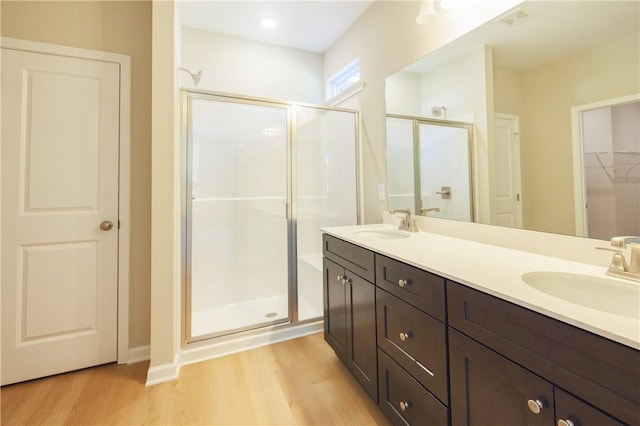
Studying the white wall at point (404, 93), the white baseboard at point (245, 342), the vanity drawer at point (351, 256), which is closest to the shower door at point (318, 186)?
the white baseboard at point (245, 342)

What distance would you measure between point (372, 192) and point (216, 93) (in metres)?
1.43

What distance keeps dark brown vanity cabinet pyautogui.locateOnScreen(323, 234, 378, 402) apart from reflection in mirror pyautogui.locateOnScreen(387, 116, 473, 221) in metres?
0.64

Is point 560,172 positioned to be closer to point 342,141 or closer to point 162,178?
point 342,141

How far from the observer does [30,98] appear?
5.62 feet

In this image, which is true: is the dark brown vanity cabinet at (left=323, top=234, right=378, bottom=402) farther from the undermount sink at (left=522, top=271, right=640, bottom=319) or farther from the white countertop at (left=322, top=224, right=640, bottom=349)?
the undermount sink at (left=522, top=271, right=640, bottom=319)

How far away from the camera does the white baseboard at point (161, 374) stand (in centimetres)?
168

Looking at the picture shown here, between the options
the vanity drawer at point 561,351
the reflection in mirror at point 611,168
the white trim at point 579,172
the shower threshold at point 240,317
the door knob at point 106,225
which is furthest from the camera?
the shower threshold at point 240,317

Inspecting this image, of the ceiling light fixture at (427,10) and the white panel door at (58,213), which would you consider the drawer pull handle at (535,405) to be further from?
the white panel door at (58,213)

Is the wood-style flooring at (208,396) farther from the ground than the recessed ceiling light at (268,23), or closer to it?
closer to it

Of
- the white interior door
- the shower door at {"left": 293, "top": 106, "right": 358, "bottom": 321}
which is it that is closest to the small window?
the shower door at {"left": 293, "top": 106, "right": 358, "bottom": 321}

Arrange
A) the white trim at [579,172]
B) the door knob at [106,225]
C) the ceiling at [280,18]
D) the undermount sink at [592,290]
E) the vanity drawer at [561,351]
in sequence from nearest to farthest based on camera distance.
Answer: the vanity drawer at [561,351]
the undermount sink at [592,290]
the white trim at [579,172]
the door knob at [106,225]
the ceiling at [280,18]

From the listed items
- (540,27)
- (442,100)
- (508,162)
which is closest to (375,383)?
(508,162)

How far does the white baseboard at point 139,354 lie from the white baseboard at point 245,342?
275 mm

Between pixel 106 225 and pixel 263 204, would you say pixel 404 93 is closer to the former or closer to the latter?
pixel 263 204
